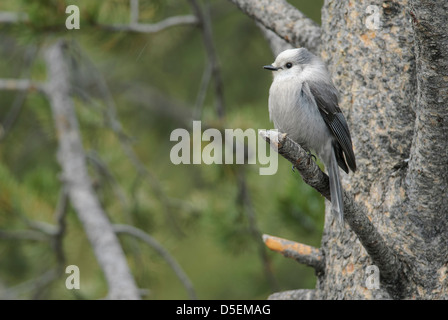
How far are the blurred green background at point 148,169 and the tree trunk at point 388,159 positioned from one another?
1135 millimetres

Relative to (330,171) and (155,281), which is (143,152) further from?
(330,171)

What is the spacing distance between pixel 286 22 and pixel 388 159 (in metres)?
0.76

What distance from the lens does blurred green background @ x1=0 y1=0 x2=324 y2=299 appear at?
11.3ft

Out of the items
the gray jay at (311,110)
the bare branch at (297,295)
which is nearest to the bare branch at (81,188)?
the bare branch at (297,295)

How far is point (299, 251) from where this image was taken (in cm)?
226

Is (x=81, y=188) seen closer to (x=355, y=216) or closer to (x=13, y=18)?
(x=13, y=18)

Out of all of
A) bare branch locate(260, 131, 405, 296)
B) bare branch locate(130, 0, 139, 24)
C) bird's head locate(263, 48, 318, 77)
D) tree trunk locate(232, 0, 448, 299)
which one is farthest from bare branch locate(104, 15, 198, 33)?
bare branch locate(260, 131, 405, 296)

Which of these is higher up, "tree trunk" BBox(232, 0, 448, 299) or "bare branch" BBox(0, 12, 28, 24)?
"bare branch" BBox(0, 12, 28, 24)

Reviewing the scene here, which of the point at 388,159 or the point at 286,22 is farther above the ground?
the point at 286,22

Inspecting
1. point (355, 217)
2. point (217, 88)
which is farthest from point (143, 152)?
Result: point (355, 217)

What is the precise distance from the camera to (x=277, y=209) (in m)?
3.63

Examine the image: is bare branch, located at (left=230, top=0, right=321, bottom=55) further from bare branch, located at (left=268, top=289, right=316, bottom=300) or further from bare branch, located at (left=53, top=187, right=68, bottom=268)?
bare branch, located at (left=53, top=187, right=68, bottom=268)

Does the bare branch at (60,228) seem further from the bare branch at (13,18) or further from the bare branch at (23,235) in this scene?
the bare branch at (13,18)

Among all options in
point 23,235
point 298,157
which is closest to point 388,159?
point 298,157
